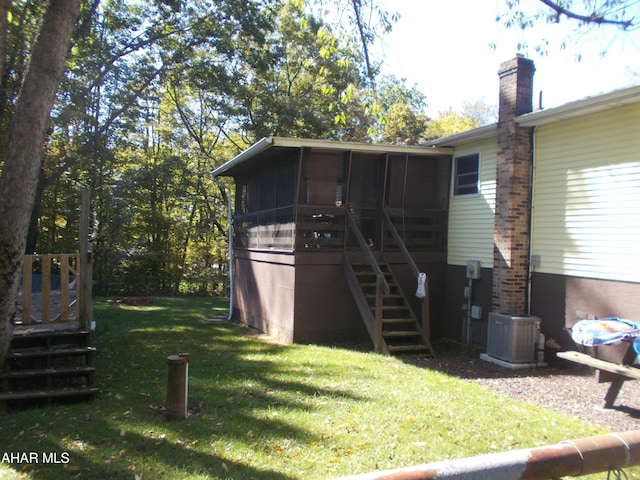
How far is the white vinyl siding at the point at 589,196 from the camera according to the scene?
23.0ft

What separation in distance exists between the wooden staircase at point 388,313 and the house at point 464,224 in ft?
0.12

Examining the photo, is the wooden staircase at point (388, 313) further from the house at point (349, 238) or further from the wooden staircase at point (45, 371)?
the wooden staircase at point (45, 371)

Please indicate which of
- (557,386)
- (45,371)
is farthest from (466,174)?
(45,371)

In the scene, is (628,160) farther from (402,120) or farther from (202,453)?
(402,120)

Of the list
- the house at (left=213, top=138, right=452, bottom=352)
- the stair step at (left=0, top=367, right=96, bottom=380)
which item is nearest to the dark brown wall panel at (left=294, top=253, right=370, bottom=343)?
the house at (left=213, top=138, right=452, bottom=352)

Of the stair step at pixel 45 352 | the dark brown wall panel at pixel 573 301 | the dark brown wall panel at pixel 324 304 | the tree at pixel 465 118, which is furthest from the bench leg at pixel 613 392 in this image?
the tree at pixel 465 118

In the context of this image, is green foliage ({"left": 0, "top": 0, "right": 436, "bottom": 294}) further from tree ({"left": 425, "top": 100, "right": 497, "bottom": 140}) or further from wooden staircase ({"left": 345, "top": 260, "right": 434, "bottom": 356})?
tree ({"left": 425, "top": 100, "right": 497, "bottom": 140})

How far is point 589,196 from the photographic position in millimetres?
7641

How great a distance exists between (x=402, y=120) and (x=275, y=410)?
73.3 ft

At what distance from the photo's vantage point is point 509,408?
543cm

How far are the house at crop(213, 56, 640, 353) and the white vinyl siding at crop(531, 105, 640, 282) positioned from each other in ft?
0.06

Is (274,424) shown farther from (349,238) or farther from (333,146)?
(333,146)

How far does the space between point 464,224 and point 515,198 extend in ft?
5.32

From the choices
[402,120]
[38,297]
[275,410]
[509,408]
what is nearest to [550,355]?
[509,408]
